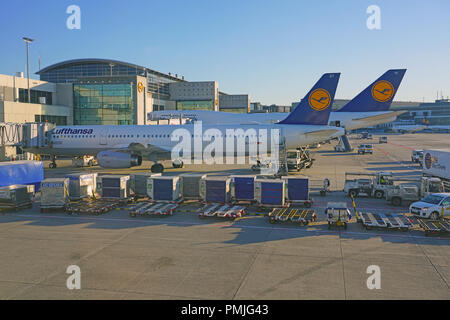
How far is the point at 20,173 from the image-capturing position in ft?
84.4

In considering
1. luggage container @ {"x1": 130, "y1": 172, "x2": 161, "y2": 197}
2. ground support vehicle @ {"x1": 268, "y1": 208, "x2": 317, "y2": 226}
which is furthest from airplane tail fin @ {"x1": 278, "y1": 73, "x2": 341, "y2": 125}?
luggage container @ {"x1": 130, "y1": 172, "x2": 161, "y2": 197}

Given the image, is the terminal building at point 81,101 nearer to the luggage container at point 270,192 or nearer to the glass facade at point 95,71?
the glass facade at point 95,71

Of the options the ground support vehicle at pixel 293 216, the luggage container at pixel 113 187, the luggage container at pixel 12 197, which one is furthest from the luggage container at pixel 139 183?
the ground support vehicle at pixel 293 216

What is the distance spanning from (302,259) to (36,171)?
875 inches

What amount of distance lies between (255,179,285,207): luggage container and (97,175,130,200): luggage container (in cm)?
888

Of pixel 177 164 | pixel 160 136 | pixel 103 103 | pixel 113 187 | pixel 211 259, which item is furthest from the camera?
pixel 103 103

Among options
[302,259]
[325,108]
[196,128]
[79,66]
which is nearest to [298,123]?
[325,108]

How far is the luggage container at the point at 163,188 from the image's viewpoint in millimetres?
22766

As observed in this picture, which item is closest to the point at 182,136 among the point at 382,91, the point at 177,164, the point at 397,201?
the point at 177,164

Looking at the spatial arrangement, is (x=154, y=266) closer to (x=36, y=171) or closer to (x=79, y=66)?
(x=36, y=171)

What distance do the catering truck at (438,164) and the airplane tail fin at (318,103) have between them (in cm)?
939

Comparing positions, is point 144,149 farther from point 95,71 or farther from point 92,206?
point 95,71

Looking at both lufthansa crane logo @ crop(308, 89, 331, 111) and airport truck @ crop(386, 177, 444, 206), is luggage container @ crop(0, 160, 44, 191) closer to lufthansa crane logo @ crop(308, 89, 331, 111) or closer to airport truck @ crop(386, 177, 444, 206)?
lufthansa crane logo @ crop(308, 89, 331, 111)

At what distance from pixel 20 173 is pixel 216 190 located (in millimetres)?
14766
